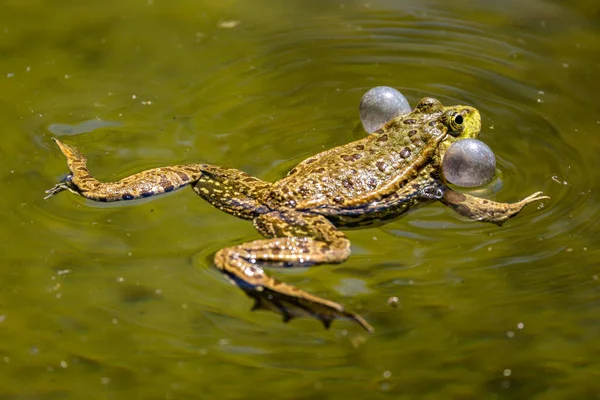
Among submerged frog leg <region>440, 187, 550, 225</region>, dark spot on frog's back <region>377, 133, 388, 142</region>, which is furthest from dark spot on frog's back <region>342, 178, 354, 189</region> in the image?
submerged frog leg <region>440, 187, 550, 225</region>

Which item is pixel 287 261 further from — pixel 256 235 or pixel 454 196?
pixel 454 196

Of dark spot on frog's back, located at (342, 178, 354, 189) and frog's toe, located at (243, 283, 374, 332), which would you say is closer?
frog's toe, located at (243, 283, 374, 332)

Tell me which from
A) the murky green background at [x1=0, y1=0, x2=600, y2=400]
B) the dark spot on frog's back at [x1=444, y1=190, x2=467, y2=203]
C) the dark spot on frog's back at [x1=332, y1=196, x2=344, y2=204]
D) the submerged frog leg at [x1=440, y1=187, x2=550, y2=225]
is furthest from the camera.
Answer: the dark spot on frog's back at [x1=444, y1=190, x2=467, y2=203]

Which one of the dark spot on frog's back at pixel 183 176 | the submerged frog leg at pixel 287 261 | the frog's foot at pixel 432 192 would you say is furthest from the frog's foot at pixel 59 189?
the frog's foot at pixel 432 192

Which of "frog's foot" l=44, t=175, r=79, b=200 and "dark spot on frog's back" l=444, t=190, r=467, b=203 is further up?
"dark spot on frog's back" l=444, t=190, r=467, b=203

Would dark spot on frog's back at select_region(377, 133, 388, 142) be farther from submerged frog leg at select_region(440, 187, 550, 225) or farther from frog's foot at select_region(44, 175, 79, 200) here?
frog's foot at select_region(44, 175, 79, 200)

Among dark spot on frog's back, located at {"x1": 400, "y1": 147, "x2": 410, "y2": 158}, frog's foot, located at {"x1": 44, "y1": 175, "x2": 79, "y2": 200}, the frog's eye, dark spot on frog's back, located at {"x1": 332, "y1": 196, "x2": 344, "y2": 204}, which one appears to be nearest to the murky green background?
frog's foot, located at {"x1": 44, "y1": 175, "x2": 79, "y2": 200}

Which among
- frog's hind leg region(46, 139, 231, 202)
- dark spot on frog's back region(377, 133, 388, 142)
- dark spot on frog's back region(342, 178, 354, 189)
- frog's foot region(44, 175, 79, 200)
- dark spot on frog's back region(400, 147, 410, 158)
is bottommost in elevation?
frog's foot region(44, 175, 79, 200)

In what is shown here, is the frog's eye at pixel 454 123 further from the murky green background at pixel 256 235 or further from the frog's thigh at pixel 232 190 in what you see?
the frog's thigh at pixel 232 190

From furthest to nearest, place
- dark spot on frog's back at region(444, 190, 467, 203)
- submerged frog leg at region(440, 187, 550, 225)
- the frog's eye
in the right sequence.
A: the frog's eye
dark spot on frog's back at region(444, 190, 467, 203)
submerged frog leg at region(440, 187, 550, 225)
